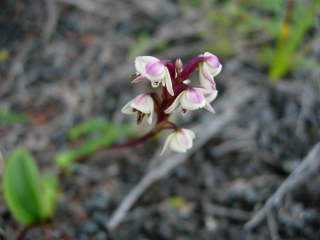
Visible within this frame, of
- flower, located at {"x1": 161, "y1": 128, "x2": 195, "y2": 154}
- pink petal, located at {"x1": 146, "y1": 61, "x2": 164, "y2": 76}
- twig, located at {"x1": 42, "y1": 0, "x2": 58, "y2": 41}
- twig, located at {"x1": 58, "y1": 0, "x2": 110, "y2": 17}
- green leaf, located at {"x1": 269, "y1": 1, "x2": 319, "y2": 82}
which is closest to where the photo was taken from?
pink petal, located at {"x1": 146, "y1": 61, "x2": 164, "y2": 76}

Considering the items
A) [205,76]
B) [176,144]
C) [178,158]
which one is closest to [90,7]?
[178,158]

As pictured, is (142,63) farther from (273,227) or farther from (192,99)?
(273,227)

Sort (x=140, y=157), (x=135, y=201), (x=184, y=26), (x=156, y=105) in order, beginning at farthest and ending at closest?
(x=184, y=26)
(x=140, y=157)
(x=135, y=201)
(x=156, y=105)

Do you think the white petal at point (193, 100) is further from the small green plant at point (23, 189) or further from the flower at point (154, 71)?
the small green plant at point (23, 189)

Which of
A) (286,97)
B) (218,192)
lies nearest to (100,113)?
(218,192)

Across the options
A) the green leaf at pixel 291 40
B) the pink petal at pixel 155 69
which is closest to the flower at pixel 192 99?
the pink petal at pixel 155 69

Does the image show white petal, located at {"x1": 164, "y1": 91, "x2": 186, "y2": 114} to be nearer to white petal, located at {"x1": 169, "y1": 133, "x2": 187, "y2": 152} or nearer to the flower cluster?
the flower cluster

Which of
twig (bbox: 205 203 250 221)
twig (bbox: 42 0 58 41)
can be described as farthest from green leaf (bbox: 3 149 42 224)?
twig (bbox: 42 0 58 41)

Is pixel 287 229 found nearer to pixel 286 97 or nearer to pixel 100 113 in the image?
pixel 286 97
